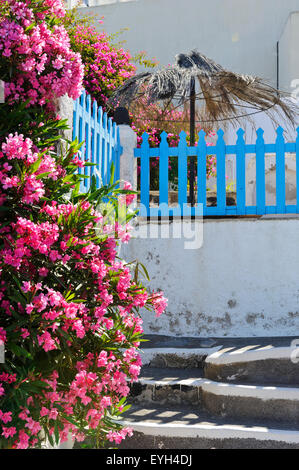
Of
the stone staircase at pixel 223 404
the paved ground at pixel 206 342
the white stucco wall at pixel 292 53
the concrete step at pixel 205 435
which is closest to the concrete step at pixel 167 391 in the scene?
the stone staircase at pixel 223 404

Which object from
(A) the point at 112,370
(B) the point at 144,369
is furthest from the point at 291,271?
(A) the point at 112,370

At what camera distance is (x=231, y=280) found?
6641 mm

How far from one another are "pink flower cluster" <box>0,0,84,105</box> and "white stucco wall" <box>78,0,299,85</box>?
10349mm

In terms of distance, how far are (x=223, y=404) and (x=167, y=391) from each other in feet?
1.91

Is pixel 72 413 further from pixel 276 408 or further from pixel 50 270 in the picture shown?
pixel 276 408

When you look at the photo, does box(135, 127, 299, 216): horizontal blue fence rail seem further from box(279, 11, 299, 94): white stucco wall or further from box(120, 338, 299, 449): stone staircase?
box(279, 11, 299, 94): white stucco wall

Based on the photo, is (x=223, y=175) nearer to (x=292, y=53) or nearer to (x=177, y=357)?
(x=177, y=357)

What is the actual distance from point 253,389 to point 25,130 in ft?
9.12

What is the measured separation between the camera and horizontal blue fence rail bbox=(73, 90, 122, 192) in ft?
18.3

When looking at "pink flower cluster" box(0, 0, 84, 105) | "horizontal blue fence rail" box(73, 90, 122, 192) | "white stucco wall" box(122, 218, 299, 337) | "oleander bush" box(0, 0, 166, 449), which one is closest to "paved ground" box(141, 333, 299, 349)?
"white stucco wall" box(122, 218, 299, 337)

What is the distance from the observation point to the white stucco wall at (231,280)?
21.4 ft

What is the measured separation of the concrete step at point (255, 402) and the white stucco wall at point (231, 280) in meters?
2.07

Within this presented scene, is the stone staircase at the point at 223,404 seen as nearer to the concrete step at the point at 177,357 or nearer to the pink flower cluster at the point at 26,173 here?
the concrete step at the point at 177,357

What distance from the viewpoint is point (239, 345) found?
574 cm
